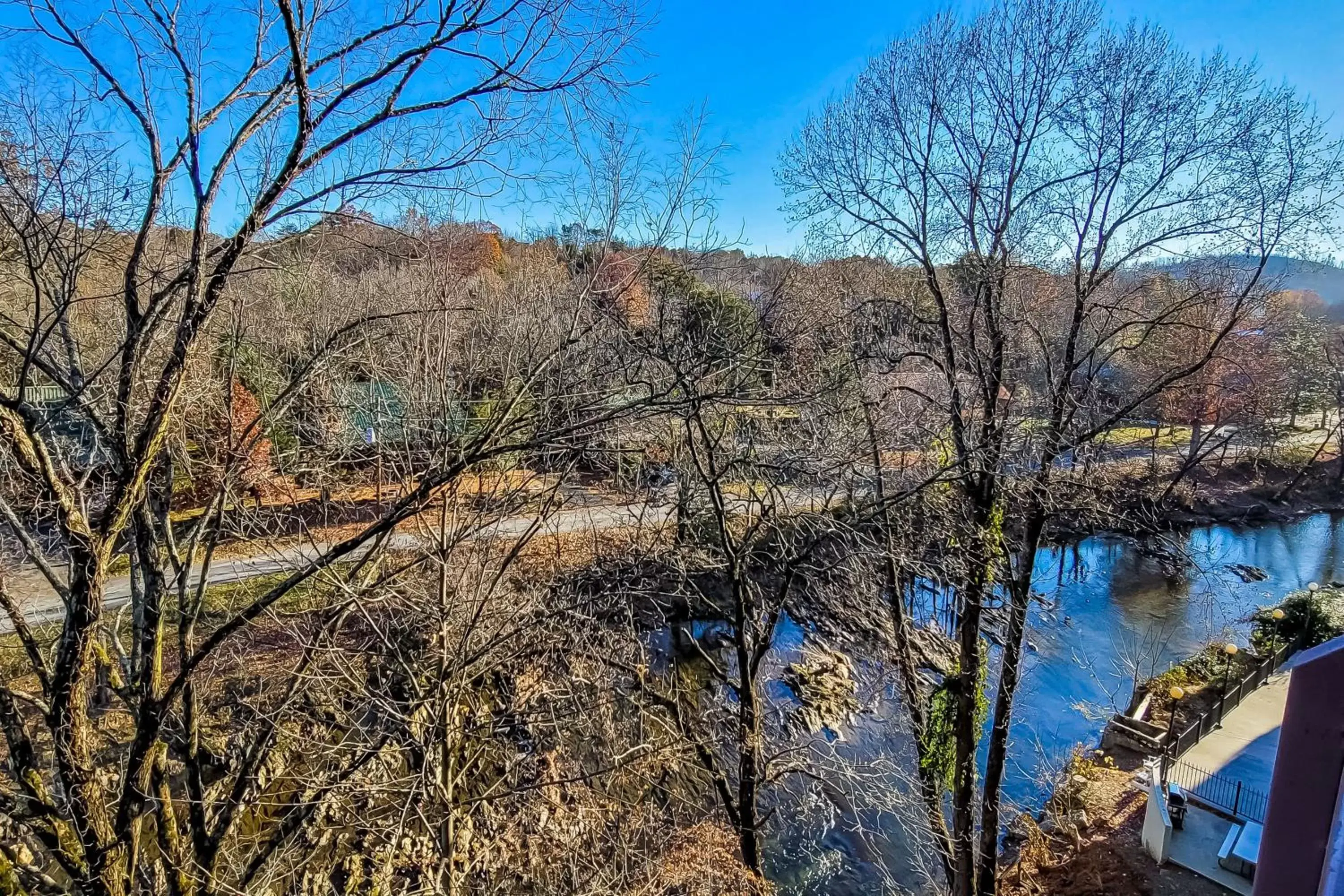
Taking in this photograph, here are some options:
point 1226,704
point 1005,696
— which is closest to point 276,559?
point 1005,696

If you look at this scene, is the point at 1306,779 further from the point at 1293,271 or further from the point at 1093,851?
the point at 1093,851

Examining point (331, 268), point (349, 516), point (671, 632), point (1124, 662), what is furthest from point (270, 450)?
point (1124, 662)

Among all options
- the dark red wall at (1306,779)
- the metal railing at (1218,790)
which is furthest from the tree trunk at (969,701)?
the dark red wall at (1306,779)

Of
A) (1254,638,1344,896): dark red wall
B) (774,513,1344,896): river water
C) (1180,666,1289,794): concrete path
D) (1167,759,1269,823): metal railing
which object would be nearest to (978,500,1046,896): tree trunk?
(774,513,1344,896): river water

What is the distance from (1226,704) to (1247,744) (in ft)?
3.74

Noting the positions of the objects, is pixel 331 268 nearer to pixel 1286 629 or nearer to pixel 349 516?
pixel 349 516

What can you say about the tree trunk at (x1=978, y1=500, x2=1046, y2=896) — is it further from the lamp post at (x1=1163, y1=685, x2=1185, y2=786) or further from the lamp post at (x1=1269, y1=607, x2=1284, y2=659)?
the lamp post at (x1=1269, y1=607, x2=1284, y2=659)

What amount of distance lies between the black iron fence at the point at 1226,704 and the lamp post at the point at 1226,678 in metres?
0.01

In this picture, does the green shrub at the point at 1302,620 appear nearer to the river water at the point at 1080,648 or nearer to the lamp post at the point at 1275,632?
the lamp post at the point at 1275,632

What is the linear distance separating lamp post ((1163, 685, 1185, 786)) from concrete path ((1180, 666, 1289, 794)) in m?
0.16

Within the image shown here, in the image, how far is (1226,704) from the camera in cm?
1066

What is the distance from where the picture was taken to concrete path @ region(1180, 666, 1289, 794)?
9.01 metres

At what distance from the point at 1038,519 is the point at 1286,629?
11.2 meters

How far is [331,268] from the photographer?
6.58 m
